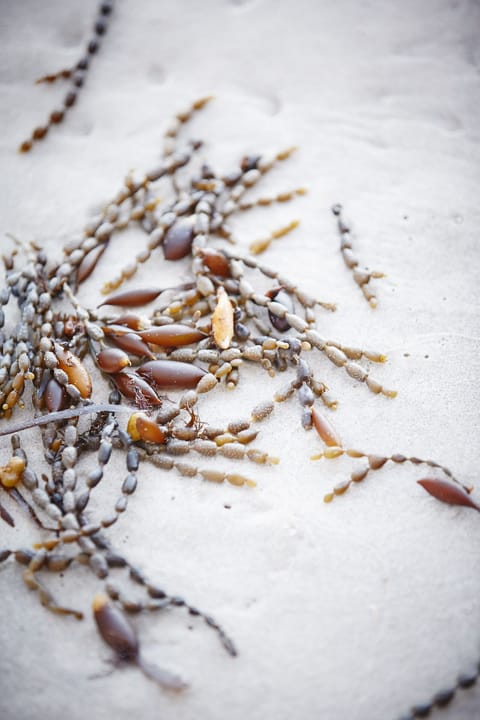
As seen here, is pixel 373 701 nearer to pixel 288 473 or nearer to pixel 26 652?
pixel 288 473

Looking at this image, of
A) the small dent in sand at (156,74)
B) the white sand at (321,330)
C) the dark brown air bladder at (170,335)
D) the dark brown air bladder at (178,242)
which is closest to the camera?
the white sand at (321,330)

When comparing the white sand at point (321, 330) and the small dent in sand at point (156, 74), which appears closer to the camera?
the white sand at point (321, 330)

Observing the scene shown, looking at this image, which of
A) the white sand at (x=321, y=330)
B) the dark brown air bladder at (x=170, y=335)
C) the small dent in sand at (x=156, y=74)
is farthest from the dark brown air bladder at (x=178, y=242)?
the small dent in sand at (x=156, y=74)

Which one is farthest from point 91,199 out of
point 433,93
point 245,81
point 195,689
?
point 195,689

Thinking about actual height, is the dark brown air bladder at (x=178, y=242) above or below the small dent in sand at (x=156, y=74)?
below

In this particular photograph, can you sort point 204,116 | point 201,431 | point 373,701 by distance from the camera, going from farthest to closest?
point 204,116, point 201,431, point 373,701

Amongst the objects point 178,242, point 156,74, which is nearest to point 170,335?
point 178,242

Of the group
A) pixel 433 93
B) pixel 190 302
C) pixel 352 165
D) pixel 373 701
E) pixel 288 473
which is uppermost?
pixel 433 93

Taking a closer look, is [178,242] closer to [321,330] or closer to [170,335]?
[170,335]

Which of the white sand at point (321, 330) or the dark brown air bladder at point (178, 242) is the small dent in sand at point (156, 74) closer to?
the white sand at point (321, 330)
